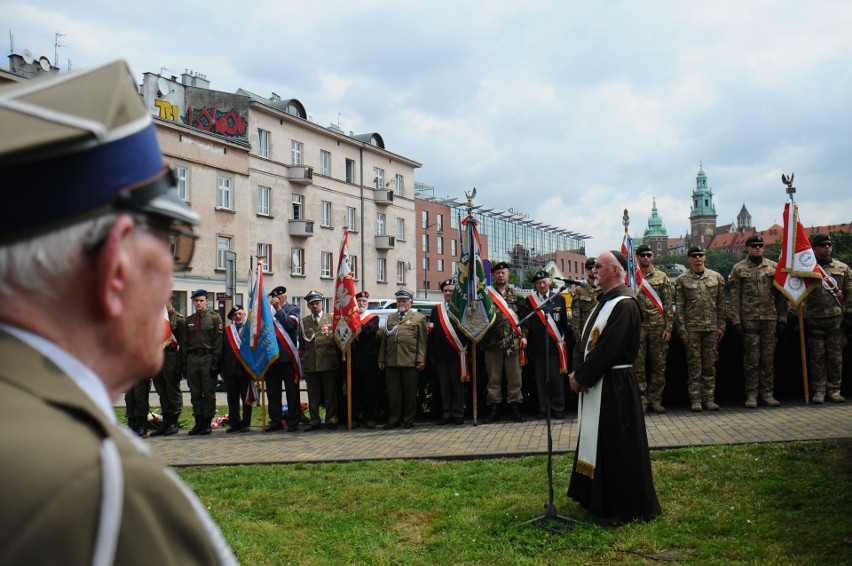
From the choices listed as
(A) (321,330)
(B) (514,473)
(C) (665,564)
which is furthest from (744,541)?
(A) (321,330)

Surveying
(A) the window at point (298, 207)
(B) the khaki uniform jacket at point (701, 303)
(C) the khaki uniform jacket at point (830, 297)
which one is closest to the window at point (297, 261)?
(A) the window at point (298, 207)

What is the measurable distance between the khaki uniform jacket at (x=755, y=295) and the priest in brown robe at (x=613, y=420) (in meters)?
6.50

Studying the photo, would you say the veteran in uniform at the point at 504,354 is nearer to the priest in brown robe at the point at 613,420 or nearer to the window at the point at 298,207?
the priest in brown robe at the point at 613,420

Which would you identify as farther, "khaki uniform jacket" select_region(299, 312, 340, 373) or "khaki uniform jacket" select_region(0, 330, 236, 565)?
"khaki uniform jacket" select_region(299, 312, 340, 373)

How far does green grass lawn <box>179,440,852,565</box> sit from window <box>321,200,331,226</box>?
4236cm

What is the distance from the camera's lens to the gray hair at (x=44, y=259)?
113 centimetres

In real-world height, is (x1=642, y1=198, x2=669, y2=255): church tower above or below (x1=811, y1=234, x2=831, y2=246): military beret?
above

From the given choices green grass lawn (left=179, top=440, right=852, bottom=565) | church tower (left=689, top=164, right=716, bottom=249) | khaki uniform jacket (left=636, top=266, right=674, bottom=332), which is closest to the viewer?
green grass lawn (left=179, top=440, right=852, bottom=565)

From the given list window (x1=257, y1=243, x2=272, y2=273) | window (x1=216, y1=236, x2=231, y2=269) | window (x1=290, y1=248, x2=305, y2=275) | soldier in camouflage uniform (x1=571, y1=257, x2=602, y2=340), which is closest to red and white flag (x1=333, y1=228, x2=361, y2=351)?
soldier in camouflage uniform (x1=571, y1=257, x2=602, y2=340)

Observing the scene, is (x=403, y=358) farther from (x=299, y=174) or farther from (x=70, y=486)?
(x=299, y=174)

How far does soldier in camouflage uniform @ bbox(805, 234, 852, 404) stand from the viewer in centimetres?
1195

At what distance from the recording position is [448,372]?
12594 millimetres

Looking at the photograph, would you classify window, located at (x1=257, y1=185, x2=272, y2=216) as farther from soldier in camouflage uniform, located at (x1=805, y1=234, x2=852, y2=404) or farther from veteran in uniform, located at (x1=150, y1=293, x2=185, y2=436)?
soldier in camouflage uniform, located at (x1=805, y1=234, x2=852, y2=404)

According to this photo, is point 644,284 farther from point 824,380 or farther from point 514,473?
point 514,473
